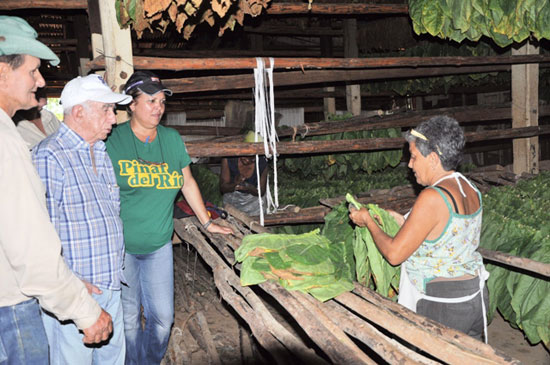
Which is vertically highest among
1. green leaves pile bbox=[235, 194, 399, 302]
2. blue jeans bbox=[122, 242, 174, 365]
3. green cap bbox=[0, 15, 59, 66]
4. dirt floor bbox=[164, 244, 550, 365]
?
green cap bbox=[0, 15, 59, 66]

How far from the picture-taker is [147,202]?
2.80 meters

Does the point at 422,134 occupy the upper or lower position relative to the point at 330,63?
lower

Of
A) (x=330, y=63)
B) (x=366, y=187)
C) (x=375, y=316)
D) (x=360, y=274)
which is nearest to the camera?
(x=375, y=316)

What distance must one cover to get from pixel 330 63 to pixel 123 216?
2.17 meters

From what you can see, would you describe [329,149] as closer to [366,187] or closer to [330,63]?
[330,63]

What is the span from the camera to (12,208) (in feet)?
5.47

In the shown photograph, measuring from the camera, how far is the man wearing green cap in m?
1.68

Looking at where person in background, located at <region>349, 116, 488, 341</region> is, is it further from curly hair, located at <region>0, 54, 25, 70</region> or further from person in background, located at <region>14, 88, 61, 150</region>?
person in background, located at <region>14, 88, 61, 150</region>

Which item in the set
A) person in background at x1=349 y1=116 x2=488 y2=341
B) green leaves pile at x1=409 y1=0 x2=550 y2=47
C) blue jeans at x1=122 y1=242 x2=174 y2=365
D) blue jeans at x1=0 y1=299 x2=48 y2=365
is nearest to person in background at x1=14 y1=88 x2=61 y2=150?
blue jeans at x1=122 y1=242 x2=174 y2=365

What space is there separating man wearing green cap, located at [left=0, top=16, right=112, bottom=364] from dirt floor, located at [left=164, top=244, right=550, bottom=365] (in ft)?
5.03

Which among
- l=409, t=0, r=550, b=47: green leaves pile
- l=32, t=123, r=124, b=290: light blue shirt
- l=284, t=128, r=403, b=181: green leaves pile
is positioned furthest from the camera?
l=284, t=128, r=403, b=181: green leaves pile

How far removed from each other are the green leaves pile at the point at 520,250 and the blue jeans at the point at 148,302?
229 cm

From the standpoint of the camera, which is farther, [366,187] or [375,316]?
[366,187]

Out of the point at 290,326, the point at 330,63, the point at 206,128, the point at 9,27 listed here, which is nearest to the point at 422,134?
the point at 330,63
